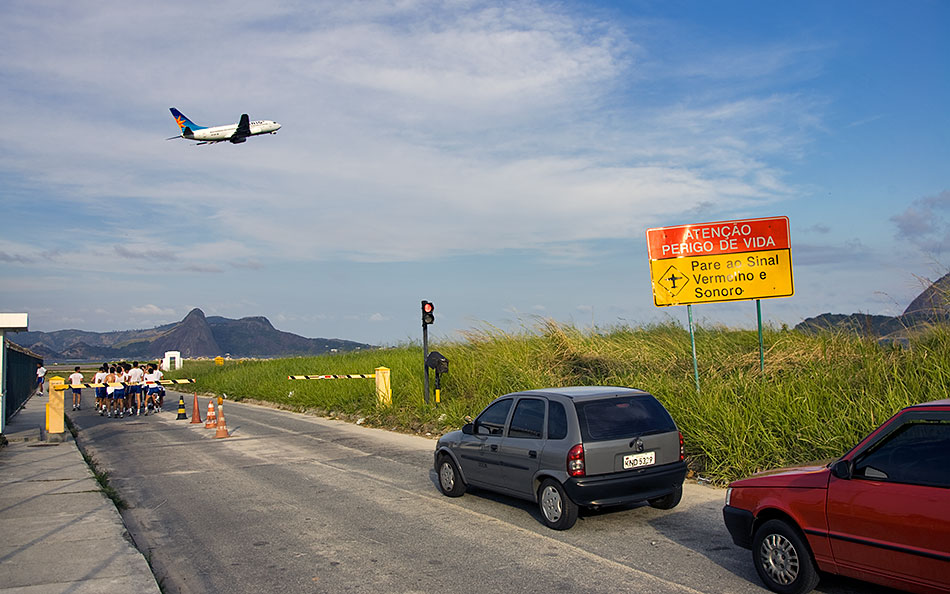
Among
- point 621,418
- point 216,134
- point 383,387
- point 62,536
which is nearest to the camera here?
point 62,536

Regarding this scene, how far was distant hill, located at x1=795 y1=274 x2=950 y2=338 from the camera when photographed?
11492 mm

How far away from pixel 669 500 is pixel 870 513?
145 inches

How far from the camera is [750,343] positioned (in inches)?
620

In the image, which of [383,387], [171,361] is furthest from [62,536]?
[171,361]

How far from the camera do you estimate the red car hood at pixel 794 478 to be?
18.0ft

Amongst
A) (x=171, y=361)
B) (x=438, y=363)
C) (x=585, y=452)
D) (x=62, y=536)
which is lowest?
(x=62, y=536)

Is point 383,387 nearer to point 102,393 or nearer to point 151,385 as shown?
point 151,385

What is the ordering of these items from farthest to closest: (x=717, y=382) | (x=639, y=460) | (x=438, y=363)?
(x=438, y=363), (x=717, y=382), (x=639, y=460)

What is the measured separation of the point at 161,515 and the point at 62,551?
2215 millimetres

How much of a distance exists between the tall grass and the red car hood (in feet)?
13.4

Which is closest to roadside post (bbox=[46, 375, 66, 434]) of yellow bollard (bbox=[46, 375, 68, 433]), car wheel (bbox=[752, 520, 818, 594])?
yellow bollard (bbox=[46, 375, 68, 433])

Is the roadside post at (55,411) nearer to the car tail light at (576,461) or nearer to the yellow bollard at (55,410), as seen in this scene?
the yellow bollard at (55,410)

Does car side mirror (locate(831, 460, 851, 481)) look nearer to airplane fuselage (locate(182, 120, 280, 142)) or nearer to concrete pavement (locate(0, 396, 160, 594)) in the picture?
concrete pavement (locate(0, 396, 160, 594))

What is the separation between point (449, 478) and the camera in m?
10.0
